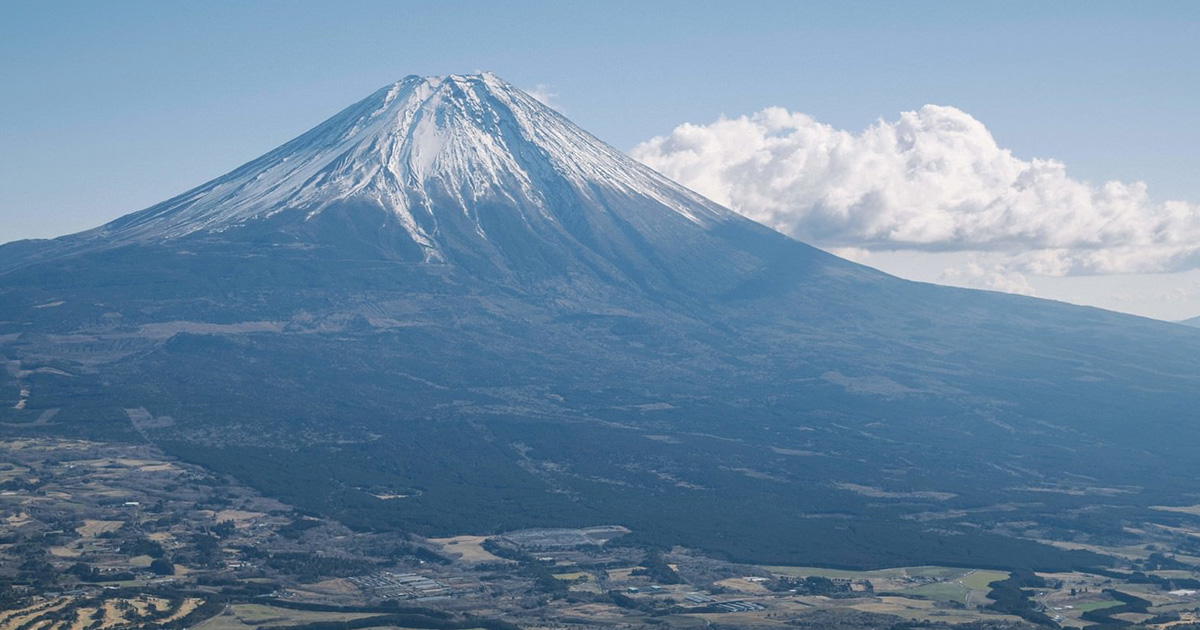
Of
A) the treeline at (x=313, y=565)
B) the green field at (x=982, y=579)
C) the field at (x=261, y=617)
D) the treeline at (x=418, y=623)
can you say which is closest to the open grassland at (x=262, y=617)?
the field at (x=261, y=617)

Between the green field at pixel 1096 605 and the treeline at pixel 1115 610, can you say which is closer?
the treeline at pixel 1115 610

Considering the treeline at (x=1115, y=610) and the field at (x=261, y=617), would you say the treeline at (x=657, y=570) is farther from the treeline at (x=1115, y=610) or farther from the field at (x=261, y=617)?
Result: the treeline at (x=1115, y=610)

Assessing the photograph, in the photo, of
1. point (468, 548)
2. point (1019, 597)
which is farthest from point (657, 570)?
point (1019, 597)

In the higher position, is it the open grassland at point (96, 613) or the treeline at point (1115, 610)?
the open grassland at point (96, 613)

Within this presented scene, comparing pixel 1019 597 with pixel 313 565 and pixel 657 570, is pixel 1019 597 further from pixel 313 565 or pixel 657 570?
pixel 313 565

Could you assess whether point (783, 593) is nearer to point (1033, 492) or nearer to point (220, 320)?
point (1033, 492)

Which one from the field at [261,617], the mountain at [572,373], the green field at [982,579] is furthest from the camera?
the mountain at [572,373]

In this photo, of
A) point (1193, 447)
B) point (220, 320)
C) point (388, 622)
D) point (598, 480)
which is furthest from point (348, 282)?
point (388, 622)

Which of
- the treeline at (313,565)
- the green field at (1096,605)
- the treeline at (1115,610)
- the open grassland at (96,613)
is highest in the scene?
the open grassland at (96,613)

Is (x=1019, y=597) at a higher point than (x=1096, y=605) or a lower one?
higher

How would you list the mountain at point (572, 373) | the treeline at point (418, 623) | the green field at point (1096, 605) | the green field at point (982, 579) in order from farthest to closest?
the mountain at point (572, 373)
the green field at point (982, 579)
the green field at point (1096, 605)
the treeline at point (418, 623)
